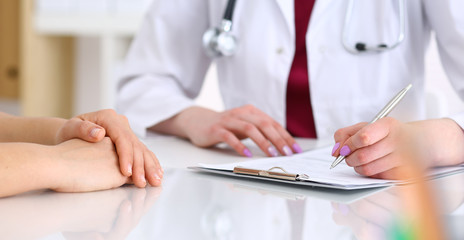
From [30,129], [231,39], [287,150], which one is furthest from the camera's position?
[231,39]

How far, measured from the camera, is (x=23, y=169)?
0.45 metres

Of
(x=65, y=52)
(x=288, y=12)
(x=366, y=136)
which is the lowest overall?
(x=65, y=52)

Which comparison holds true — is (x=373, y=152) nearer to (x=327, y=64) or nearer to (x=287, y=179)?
(x=287, y=179)

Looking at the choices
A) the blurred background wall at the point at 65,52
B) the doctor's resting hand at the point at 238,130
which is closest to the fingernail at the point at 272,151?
the doctor's resting hand at the point at 238,130

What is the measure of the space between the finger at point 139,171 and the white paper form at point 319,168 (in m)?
0.09

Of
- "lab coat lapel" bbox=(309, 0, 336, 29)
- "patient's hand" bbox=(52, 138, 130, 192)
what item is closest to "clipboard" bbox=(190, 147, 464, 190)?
"patient's hand" bbox=(52, 138, 130, 192)

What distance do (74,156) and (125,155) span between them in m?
0.05

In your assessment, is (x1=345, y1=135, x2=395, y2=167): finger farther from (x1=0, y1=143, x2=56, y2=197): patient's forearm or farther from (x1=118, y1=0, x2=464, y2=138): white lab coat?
(x1=118, y1=0, x2=464, y2=138): white lab coat

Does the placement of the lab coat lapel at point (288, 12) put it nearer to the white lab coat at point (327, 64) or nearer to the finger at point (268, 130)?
the white lab coat at point (327, 64)

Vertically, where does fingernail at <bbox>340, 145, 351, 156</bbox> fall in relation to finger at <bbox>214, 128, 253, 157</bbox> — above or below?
above

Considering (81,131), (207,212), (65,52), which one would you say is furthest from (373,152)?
(65,52)

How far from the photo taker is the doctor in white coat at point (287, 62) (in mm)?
963

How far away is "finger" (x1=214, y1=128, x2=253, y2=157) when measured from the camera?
78cm

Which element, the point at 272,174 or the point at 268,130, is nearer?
the point at 272,174
